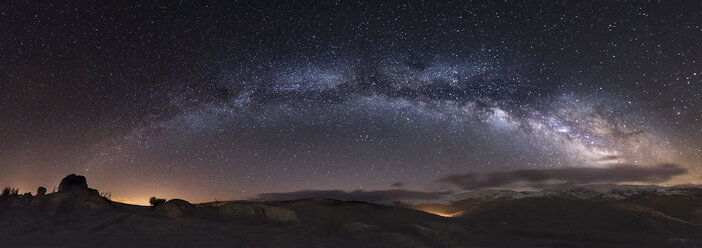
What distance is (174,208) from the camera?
100 ft

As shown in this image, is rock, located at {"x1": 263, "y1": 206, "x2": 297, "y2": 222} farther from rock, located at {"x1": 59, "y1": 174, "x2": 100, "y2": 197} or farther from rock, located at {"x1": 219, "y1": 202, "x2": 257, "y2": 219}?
rock, located at {"x1": 59, "y1": 174, "x2": 100, "y2": 197}

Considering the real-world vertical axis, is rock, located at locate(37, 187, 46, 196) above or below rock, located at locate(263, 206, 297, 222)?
above

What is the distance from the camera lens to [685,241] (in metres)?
42.8

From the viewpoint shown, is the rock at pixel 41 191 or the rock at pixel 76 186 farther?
the rock at pixel 76 186

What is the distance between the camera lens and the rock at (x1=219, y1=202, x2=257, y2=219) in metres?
32.6

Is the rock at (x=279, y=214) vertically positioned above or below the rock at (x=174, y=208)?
below

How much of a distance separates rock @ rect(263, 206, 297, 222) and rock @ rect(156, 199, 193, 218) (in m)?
6.21

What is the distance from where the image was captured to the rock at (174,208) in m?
29.7

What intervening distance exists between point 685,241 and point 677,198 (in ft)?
279

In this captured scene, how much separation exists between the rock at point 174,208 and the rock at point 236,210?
8.68 ft

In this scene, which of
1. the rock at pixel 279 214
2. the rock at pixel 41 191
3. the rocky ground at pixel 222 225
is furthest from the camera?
the rock at pixel 279 214

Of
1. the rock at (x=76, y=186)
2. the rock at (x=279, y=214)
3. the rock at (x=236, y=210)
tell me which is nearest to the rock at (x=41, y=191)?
the rock at (x=76, y=186)

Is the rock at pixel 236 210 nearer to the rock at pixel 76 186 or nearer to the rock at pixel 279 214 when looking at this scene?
the rock at pixel 279 214

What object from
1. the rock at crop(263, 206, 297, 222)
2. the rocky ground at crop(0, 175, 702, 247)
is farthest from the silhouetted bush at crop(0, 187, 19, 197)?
the rock at crop(263, 206, 297, 222)
